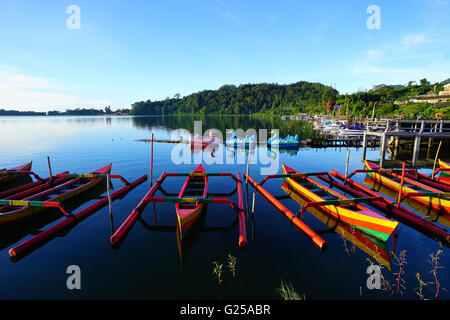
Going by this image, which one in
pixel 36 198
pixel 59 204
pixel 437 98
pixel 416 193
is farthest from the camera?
pixel 437 98

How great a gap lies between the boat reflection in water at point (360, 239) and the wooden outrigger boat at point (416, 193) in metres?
3.81

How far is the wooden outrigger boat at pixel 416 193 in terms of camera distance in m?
12.7

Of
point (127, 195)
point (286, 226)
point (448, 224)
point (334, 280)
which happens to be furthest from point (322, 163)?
point (127, 195)

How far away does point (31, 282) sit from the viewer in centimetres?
818

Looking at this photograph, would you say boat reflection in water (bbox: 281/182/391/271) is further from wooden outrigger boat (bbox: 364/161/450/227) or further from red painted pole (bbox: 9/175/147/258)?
red painted pole (bbox: 9/175/147/258)

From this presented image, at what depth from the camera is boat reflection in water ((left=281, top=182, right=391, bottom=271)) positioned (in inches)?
376

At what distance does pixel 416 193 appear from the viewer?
12.7 meters

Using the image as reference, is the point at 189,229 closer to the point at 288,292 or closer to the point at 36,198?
the point at 288,292

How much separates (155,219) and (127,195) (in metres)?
5.29

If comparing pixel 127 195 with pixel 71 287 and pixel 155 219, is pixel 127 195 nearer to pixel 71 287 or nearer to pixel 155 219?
pixel 155 219

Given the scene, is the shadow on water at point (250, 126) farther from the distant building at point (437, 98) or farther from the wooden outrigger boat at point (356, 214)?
the wooden outrigger boat at point (356, 214)

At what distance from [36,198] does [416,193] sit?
79.7 feet

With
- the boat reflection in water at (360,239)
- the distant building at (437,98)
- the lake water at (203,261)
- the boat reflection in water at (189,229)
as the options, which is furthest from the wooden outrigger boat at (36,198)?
the distant building at (437,98)

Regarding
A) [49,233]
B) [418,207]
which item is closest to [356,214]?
[418,207]
